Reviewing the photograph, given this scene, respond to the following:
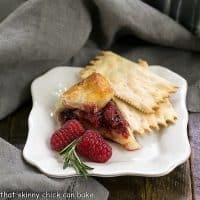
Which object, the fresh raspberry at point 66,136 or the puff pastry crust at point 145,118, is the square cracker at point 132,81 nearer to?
the puff pastry crust at point 145,118

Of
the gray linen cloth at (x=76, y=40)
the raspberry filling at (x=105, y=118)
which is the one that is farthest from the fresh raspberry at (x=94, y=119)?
the gray linen cloth at (x=76, y=40)

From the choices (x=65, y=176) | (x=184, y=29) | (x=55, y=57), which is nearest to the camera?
(x=65, y=176)

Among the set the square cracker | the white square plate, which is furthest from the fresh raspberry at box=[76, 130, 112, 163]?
the square cracker

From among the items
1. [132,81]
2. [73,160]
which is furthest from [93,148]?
[132,81]

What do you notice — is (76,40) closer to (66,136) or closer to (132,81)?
(132,81)

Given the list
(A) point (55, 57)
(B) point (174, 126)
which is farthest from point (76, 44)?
(B) point (174, 126)

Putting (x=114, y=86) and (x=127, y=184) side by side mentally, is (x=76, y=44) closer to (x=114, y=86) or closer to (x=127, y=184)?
(x=114, y=86)
